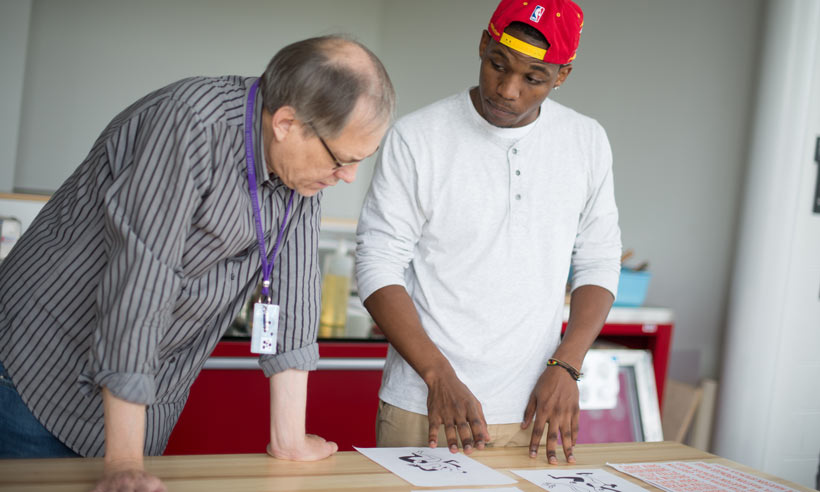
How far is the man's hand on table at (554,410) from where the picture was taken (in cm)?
145

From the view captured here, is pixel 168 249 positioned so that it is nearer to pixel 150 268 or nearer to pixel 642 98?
pixel 150 268

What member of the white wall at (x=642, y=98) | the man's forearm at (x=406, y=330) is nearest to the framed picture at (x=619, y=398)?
the white wall at (x=642, y=98)

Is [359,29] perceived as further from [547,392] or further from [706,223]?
[547,392]

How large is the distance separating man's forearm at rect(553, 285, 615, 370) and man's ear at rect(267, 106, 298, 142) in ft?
2.47

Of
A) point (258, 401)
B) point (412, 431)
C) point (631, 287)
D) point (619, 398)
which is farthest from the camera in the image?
point (631, 287)

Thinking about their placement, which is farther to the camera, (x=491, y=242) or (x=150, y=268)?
(x=491, y=242)

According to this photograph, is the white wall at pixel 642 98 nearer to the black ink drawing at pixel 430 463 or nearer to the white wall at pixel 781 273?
the white wall at pixel 781 273

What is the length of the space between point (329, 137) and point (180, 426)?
1585 mm

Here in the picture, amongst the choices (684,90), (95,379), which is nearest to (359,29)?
(684,90)

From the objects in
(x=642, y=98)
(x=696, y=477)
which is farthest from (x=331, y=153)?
(x=642, y=98)

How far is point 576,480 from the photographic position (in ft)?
4.36

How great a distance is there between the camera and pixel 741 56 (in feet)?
11.7

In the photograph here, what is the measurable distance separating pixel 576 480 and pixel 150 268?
2.49 ft

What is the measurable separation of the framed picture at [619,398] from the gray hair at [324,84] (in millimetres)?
2052
